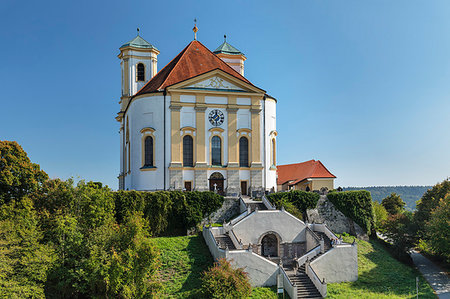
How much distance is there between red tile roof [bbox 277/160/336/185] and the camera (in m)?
54.1

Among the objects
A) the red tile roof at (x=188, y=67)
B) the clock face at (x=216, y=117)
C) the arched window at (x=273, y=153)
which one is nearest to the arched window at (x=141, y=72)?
the red tile roof at (x=188, y=67)

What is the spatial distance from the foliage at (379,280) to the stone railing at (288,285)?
256 cm

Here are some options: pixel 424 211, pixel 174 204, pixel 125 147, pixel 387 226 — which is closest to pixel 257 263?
pixel 174 204

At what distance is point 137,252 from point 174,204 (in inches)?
363

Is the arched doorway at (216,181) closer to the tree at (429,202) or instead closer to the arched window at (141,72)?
the arched window at (141,72)

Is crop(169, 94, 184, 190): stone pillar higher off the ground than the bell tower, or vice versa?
the bell tower

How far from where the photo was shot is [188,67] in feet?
154

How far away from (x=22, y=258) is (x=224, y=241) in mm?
13762

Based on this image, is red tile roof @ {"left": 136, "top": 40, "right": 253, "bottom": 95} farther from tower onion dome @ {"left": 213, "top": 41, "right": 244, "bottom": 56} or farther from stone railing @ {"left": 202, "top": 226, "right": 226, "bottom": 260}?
stone railing @ {"left": 202, "top": 226, "right": 226, "bottom": 260}

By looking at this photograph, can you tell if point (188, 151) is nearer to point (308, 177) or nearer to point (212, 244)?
point (212, 244)

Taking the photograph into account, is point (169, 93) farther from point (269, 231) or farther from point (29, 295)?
point (29, 295)

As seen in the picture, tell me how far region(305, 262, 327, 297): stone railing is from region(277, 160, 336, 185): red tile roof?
23610 mm

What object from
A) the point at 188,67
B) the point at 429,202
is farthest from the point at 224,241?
the point at 429,202

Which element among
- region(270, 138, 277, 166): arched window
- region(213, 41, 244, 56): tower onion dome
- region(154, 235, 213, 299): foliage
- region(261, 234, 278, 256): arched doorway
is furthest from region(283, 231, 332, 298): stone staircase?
region(213, 41, 244, 56): tower onion dome
